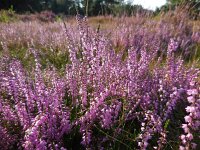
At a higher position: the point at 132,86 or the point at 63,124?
the point at 132,86

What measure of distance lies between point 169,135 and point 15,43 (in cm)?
545

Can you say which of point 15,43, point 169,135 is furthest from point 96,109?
point 15,43

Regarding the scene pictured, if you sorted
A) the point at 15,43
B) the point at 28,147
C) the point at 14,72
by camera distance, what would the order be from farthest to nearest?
the point at 15,43
the point at 14,72
the point at 28,147

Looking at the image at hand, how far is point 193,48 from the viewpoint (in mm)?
6555

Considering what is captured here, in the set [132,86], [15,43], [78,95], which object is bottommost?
[15,43]

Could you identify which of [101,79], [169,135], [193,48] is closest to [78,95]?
[101,79]

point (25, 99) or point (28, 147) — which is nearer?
point (28, 147)

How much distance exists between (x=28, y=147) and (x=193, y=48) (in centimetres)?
498

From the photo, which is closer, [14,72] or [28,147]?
[28,147]

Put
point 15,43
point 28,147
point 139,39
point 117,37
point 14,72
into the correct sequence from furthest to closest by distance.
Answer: point 15,43 → point 117,37 → point 139,39 → point 14,72 → point 28,147

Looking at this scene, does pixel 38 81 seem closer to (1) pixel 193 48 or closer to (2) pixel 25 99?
(2) pixel 25 99

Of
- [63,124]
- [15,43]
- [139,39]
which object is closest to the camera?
[63,124]

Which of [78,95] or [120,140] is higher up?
[78,95]

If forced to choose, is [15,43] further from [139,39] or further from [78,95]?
[78,95]
